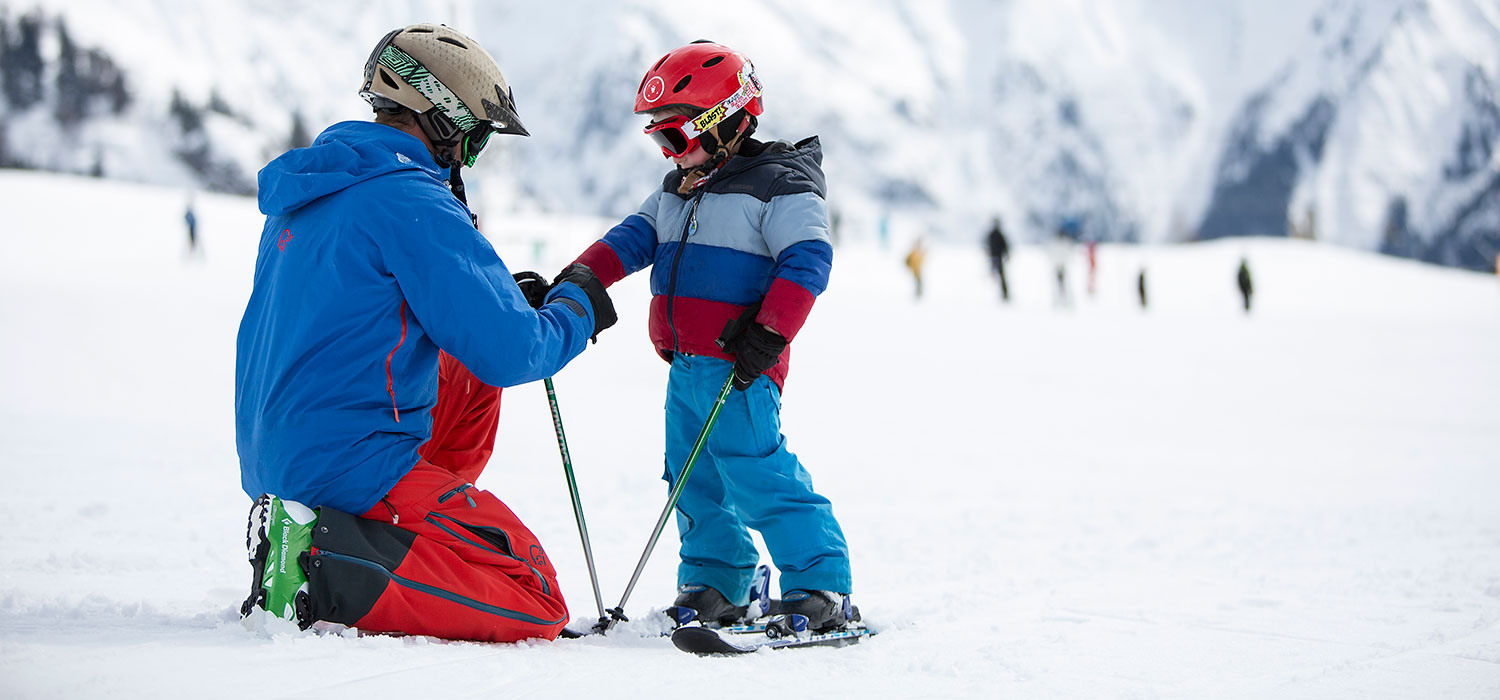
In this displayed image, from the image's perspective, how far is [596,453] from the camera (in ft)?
23.2

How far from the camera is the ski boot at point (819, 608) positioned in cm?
309

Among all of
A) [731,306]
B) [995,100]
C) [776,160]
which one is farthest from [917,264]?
[995,100]

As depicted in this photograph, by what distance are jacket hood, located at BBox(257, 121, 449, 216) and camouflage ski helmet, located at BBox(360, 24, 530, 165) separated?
5.0 inches

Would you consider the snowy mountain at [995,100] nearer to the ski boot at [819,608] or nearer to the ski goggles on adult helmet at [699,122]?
the ski goggles on adult helmet at [699,122]

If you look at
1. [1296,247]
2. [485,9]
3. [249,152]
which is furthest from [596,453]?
[485,9]

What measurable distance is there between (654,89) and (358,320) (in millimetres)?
1251

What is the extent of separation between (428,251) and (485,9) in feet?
400

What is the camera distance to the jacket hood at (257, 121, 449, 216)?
2.52 m

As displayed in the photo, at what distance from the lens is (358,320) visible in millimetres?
2490

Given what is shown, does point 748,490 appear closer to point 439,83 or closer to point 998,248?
point 439,83

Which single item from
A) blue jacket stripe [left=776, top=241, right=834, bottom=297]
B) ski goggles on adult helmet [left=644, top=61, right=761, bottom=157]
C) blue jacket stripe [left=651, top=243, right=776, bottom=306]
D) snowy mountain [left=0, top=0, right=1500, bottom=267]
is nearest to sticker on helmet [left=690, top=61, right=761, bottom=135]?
ski goggles on adult helmet [left=644, top=61, right=761, bottom=157]

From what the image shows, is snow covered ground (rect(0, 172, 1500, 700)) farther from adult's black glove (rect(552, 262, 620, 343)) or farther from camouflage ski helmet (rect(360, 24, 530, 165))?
camouflage ski helmet (rect(360, 24, 530, 165))

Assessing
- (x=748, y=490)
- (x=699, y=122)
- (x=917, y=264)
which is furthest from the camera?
(x=917, y=264)

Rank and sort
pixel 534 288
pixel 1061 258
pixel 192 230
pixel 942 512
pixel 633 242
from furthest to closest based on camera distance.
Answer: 1. pixel 192 230
2. pixel 1061 258
3. pixel 942 512
4. pixel 633 242
5. pixel 534 288
